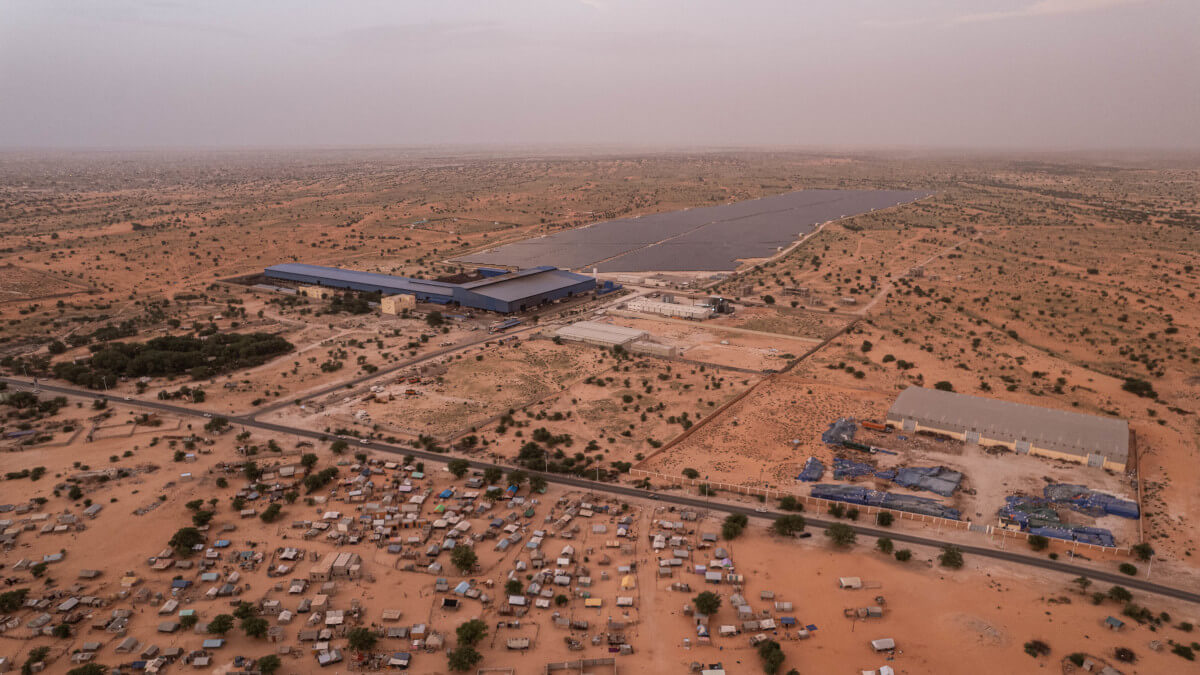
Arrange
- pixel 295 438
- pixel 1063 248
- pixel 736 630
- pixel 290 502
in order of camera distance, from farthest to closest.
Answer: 1. pixel 1063 248
2. pixel 295 438
3. pixel 290 502
4. pixel 736 630

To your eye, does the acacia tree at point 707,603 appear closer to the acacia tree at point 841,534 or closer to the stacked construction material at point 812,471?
the acacia tree at point 841,534

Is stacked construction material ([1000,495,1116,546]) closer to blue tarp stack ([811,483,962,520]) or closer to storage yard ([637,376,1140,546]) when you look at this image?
storage yard ([637,376,1140,546])

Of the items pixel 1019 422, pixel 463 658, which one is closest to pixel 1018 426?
pixel 1019 422

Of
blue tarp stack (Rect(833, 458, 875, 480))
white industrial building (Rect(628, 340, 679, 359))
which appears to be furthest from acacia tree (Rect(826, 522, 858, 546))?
white industrial building (Rect(628, 340, 679, 359))

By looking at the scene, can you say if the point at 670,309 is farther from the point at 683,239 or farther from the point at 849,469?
the point at 683,239

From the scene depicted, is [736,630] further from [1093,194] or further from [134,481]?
[1093,194]

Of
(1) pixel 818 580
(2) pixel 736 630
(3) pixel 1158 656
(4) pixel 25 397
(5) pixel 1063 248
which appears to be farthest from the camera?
(5) pixel 1063 248

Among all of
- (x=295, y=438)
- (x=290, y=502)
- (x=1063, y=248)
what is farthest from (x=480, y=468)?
(x=1063, y=248)
